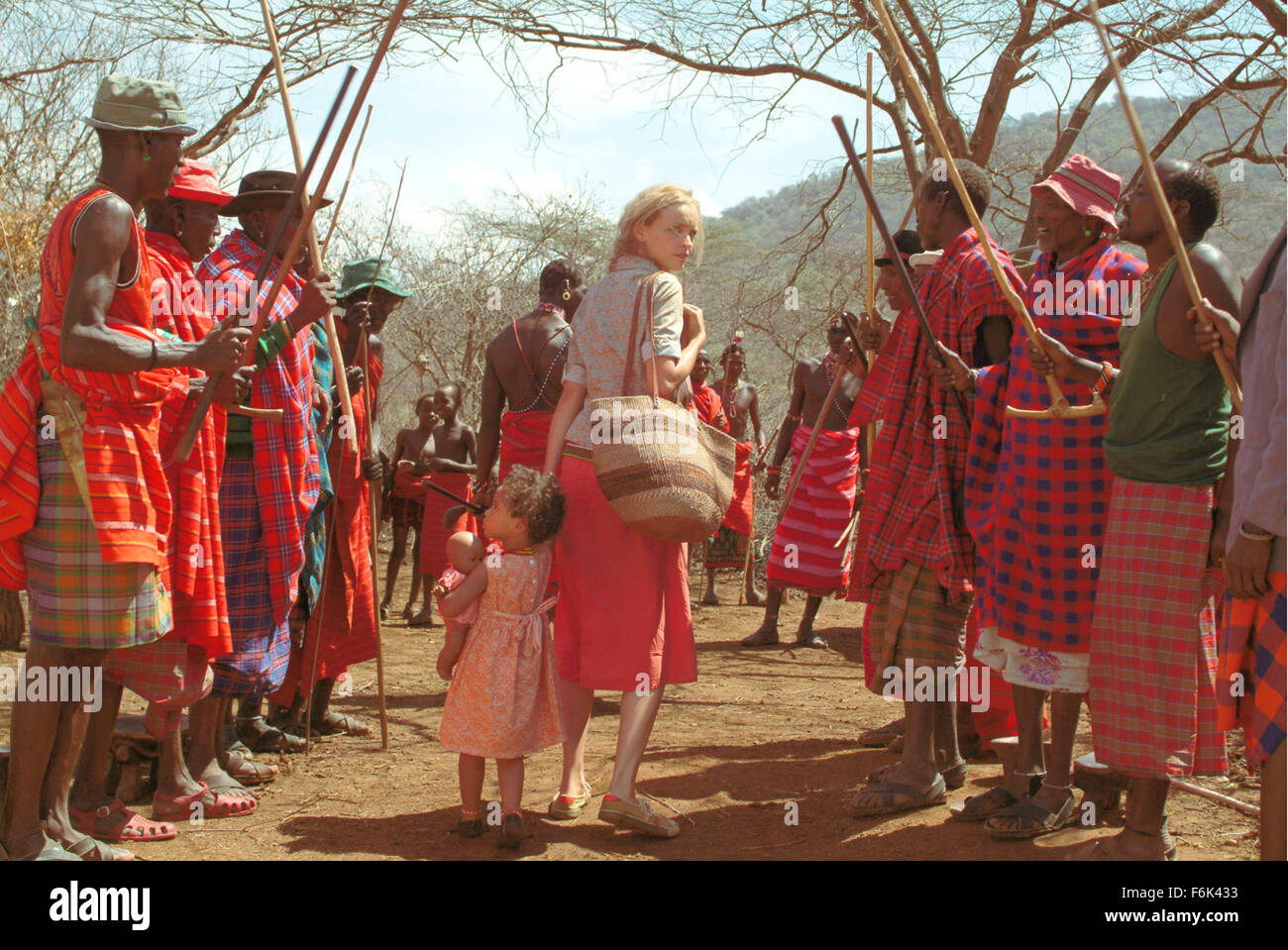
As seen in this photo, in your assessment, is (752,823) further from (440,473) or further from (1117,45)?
(440,473)

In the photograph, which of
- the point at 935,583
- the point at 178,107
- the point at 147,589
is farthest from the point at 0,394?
the point at 935,583

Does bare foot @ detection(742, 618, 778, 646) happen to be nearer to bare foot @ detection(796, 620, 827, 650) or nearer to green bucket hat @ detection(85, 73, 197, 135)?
bare foot @ detection(796, 620, 827, 650)

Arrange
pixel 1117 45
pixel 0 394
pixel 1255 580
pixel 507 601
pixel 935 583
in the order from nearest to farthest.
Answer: pixel 1255 580
pixel 0 394
pixel 507 601
pixel 935 583
pixel 1117 45

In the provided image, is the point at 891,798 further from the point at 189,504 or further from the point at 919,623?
the point at 189,504

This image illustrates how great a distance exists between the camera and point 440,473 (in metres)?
9.58

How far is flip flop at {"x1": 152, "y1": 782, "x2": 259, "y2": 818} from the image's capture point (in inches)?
164

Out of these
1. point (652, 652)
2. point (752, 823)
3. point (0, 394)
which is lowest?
point (752, 823)

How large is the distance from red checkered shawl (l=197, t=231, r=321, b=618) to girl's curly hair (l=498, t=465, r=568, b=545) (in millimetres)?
1009

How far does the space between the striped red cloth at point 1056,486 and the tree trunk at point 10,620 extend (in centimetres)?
594

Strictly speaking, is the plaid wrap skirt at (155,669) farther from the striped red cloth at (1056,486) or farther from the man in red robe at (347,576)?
the striped red cloth at (1056,486)

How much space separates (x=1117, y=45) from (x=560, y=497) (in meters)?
4.98

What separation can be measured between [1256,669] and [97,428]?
3074mm

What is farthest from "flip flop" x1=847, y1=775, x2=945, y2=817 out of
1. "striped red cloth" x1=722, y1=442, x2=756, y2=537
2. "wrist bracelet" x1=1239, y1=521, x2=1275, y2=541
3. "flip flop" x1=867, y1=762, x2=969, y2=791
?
"striped red cloth" x1=722, y1=442, x2=756, y2=537

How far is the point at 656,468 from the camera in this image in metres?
3.83
